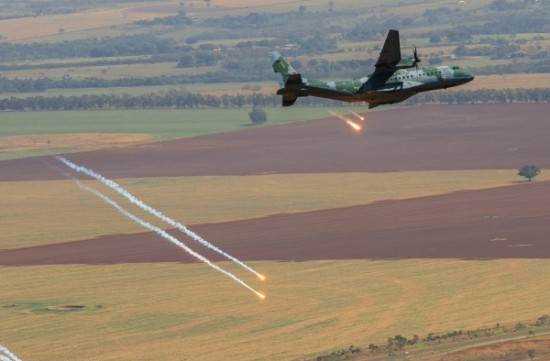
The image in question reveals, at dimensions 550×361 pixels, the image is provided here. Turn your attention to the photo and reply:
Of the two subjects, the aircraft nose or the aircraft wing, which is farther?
the aircraft nose

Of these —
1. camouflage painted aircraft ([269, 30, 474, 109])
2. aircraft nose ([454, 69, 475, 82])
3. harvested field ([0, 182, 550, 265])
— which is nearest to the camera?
camouflage painted aircraft ([269, 30, 474, 109])

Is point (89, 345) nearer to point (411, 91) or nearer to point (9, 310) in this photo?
point (9, 310)

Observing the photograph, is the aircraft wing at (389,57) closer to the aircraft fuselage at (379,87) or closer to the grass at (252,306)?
the aircraft fuselage at (379,87)

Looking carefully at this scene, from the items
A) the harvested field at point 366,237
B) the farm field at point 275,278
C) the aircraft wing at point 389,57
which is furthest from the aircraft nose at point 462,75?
the harvested field at point 366,237

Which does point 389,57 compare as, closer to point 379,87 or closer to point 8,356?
point 379,87

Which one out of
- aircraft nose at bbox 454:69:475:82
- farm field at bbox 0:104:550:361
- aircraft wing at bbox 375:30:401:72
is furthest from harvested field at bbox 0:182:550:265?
aircraft wing at bbox 375:30:401:72

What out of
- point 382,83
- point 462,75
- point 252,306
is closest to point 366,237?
point 252,306

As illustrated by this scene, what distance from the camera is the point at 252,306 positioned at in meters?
147

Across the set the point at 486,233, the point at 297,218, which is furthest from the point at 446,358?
the point at 297,218

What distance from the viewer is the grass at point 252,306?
444 feet

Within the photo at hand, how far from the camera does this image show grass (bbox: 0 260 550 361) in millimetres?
135375

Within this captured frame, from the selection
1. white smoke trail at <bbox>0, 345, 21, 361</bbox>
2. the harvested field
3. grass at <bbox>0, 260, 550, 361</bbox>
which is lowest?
the harvested field

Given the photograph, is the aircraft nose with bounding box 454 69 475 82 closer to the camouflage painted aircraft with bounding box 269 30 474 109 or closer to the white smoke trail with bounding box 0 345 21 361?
the camouflage painted aircraft with bounding box 269 30 474 109

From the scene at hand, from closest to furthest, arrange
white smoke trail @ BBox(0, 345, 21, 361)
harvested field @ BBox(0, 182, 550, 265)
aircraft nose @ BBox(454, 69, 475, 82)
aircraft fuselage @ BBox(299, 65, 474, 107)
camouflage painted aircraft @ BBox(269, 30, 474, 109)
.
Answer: camouflage painted aircraft @ BBox(269, 30, 474, 109) → aircraft fuselage @ BBox(299, 65, 474, 107) → aircraft nose @ BBox(454, 69, 475, 82) → white smoke trail @ BBox(0, 345, 21, 361) → harvested field @ BBox(0, 182, 550, 265)
